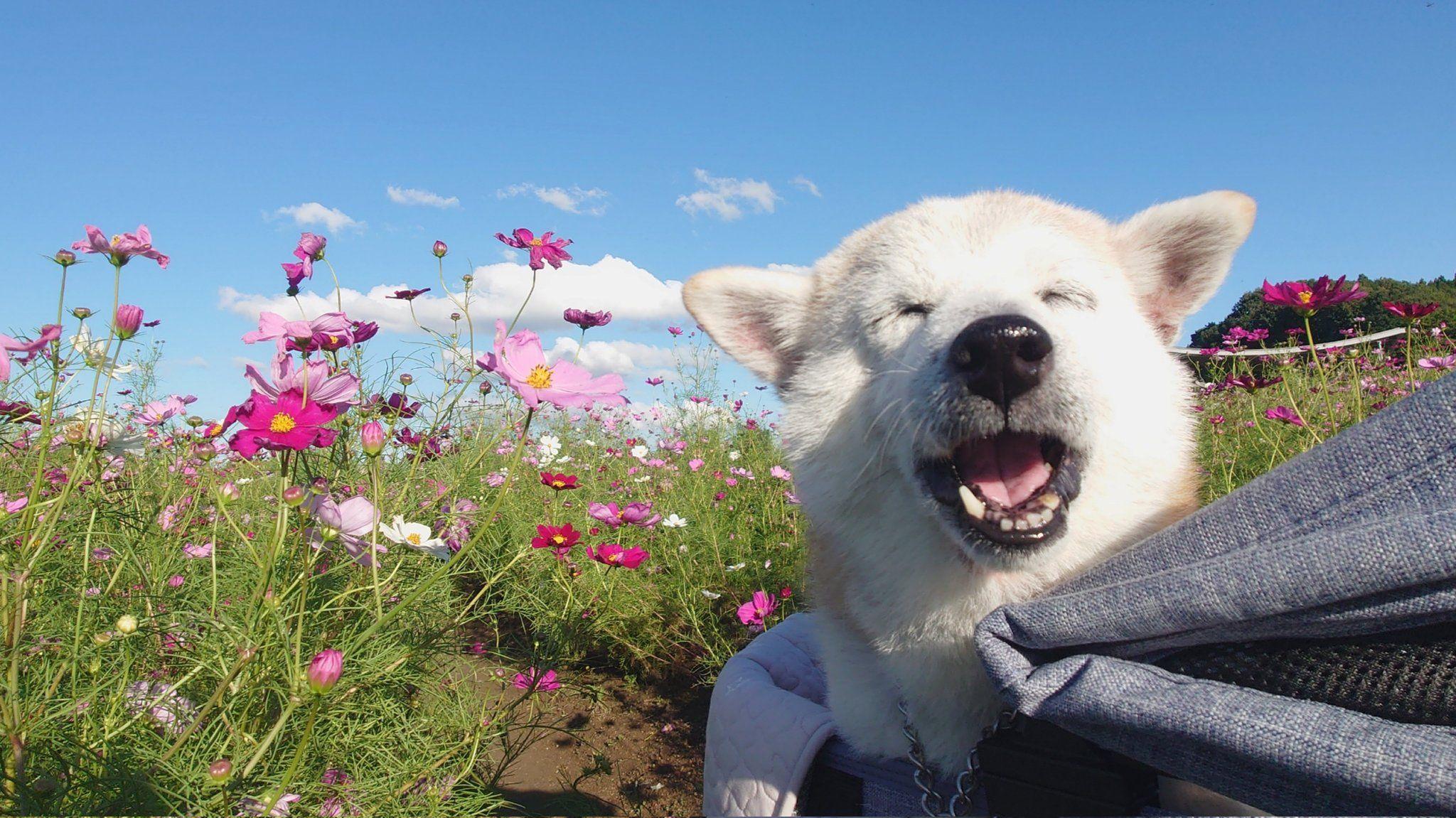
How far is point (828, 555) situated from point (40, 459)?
153 cm

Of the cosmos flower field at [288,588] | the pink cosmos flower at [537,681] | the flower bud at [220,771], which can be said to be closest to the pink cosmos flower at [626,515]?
the cosmos flower field at [288,588]

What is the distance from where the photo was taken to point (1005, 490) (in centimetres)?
132

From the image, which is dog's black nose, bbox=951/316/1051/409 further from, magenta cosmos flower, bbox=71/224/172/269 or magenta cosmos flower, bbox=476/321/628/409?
magenta cosmos flower, bbox=71/224/172/269

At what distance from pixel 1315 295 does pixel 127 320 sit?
3.05 metres

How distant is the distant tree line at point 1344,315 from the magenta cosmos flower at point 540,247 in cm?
530

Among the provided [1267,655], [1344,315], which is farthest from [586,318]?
[1344,315]

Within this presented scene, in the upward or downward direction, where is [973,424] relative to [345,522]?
upward

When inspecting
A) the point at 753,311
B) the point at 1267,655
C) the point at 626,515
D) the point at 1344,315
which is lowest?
the point at 626,515

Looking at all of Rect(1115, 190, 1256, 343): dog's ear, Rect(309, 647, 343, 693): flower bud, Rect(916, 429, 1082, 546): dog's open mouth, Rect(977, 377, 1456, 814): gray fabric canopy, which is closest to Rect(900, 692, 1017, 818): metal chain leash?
Rect(977, 377, 1456, 814): gray fabric canopy

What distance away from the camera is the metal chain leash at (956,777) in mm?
1108

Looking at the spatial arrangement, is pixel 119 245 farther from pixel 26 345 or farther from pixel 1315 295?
pixel 1315 295

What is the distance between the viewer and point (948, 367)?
1.27 meters

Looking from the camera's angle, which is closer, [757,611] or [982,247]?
[982,247]

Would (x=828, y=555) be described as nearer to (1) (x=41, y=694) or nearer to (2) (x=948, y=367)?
(2) (x=948, y=367)
